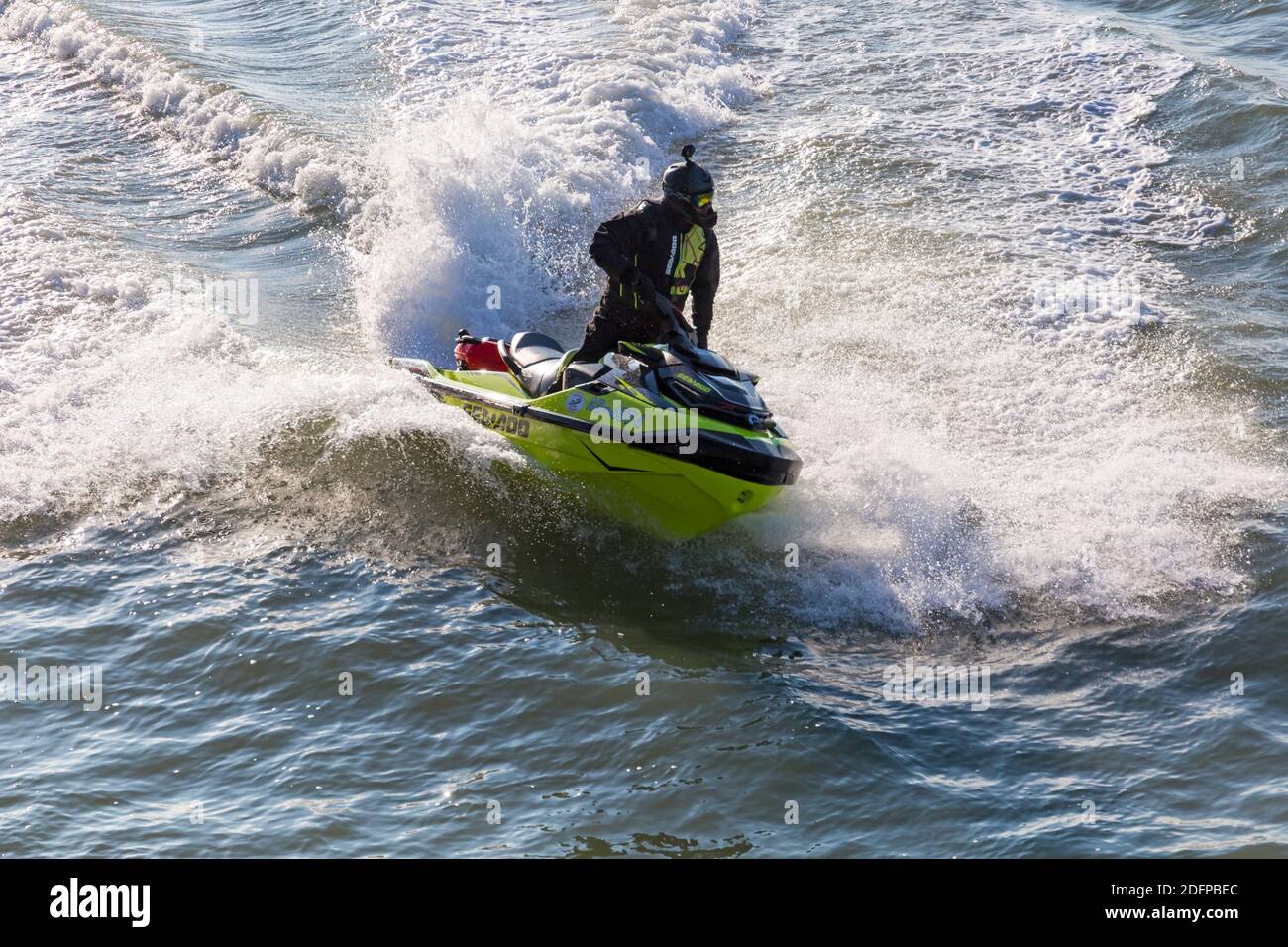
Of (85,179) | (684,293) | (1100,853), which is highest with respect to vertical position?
(85,179)

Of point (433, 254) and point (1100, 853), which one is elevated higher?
point (433, 254)

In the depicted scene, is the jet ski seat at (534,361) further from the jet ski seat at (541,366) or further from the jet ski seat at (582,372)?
the jet ski seat at (582,372)

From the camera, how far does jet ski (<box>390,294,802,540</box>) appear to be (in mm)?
7297

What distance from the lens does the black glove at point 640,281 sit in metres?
8.38

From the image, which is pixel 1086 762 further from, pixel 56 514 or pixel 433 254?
pixel 433 254

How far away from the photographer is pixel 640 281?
8406mm

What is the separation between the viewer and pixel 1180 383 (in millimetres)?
10148

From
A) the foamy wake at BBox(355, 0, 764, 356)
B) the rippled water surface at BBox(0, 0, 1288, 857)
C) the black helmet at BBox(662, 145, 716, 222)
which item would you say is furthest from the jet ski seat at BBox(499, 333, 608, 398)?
the foamy wake at BBox(355, 0, 764, 356)

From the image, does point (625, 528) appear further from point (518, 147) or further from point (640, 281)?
point (518, 147)

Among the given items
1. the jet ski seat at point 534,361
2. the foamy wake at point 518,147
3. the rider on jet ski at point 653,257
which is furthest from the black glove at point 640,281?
the foamy wake at point 518,147

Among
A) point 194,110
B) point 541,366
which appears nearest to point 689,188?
point 541,366

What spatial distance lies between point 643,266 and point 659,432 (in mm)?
1591
